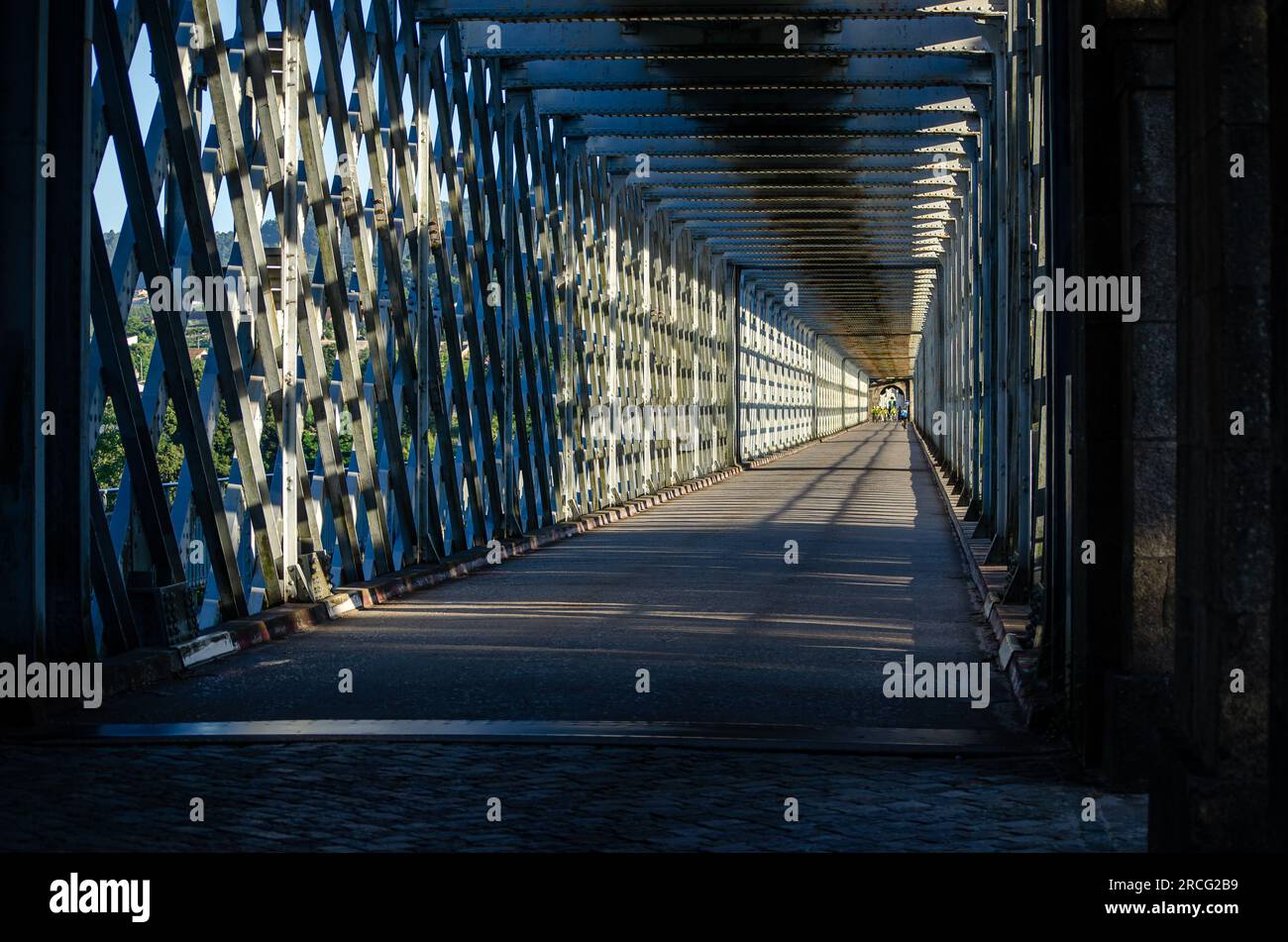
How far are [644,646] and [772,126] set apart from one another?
1455 centimetres

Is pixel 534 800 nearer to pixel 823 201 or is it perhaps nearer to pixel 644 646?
pixel 644 646

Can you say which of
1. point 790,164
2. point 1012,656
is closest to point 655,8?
point 1012,656

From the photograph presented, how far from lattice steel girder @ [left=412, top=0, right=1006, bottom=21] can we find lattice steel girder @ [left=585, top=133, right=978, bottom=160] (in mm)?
8121

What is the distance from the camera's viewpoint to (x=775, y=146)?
27328 mm

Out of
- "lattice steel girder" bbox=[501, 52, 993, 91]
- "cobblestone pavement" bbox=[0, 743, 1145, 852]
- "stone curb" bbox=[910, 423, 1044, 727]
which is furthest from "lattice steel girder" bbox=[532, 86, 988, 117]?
"cobblestone pavement" bbox=[0, 743, 1145, 852]

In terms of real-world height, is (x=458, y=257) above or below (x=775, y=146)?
below

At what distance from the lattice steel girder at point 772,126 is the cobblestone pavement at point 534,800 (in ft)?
58.9

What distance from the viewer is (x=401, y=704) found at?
9523 mm

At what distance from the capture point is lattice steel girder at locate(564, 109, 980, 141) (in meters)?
25.1

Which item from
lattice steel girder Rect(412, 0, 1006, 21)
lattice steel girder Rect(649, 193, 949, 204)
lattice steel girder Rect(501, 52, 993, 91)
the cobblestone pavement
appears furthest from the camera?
lattice steel girder Rect(649, 193, 949, 204)

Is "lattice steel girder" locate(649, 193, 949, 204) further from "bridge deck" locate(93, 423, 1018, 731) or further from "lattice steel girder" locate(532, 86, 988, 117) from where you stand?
"bridge deck" locate(93, 423, 1018, 731)
